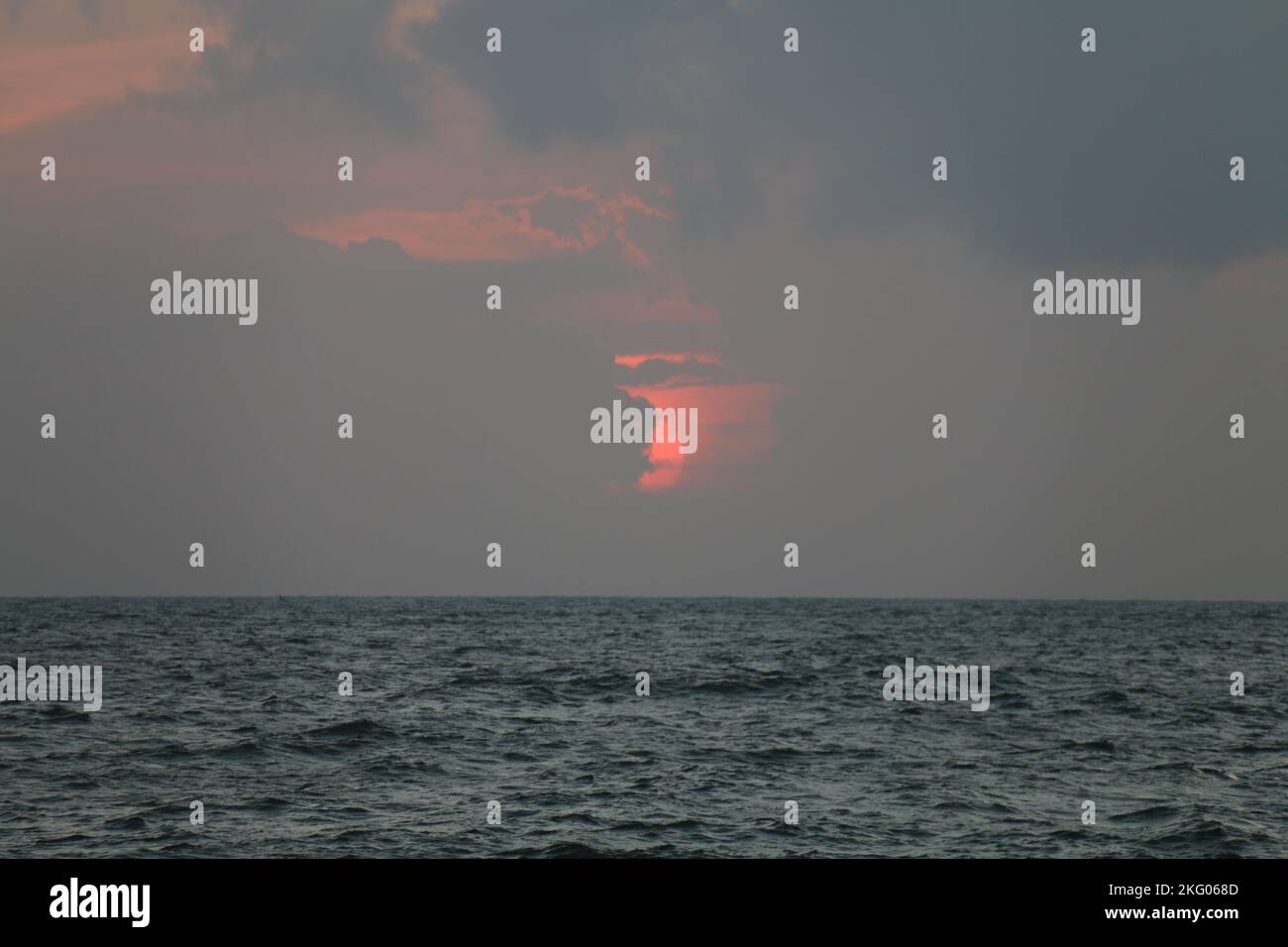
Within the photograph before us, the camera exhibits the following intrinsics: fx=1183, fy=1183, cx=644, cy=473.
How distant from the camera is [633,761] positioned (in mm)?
28188

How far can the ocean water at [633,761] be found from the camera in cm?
2052

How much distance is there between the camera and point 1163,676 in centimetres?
5484

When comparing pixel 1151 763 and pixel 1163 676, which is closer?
pixel 1151 763

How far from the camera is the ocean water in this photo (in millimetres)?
20516

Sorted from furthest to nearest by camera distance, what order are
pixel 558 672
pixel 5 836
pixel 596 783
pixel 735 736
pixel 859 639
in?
1. pixel 859 639
2. pixel 558 672
3. pixel 735 736
4. pixel 596 783
5. pixel 5 836
